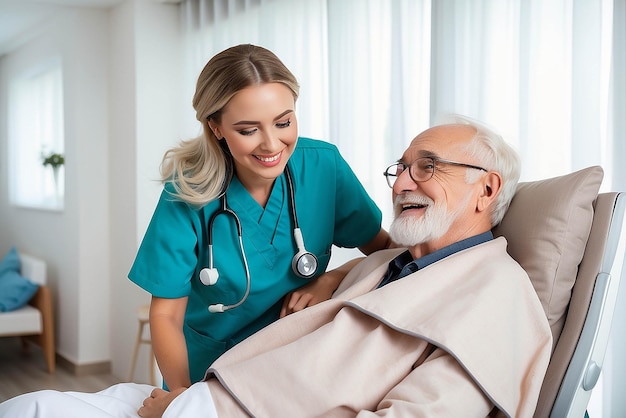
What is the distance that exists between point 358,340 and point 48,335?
388cm

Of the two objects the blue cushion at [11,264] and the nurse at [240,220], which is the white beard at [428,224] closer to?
the nurse at [240,220]

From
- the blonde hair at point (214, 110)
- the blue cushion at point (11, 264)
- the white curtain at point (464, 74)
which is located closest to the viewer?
the blonde hair at point (214, 110)

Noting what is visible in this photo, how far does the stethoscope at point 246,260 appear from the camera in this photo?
174 cm

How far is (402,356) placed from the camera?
4.76ft

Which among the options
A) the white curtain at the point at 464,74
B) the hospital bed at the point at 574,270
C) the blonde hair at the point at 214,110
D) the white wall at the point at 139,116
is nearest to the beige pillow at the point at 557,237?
the hospital bed at the point at 574,270

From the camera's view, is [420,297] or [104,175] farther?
[104,175]

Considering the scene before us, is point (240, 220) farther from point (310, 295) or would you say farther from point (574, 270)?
→ point (574, 270)

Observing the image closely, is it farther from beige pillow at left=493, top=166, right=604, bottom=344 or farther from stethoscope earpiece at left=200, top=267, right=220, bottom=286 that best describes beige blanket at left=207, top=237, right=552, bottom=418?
stethoscope earpiece at left=200, top=267, right=220, bottom=286

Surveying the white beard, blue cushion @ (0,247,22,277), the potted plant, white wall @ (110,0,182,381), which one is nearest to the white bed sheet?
the white beard

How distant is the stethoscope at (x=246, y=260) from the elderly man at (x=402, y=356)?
0.74ft

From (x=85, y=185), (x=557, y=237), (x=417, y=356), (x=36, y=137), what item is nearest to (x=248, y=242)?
(x=417, y=356)

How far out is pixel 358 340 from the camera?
4.86 ft

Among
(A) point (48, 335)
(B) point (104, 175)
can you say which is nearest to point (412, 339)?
(B) point (104, 175)

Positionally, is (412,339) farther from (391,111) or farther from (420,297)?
(391,111)
